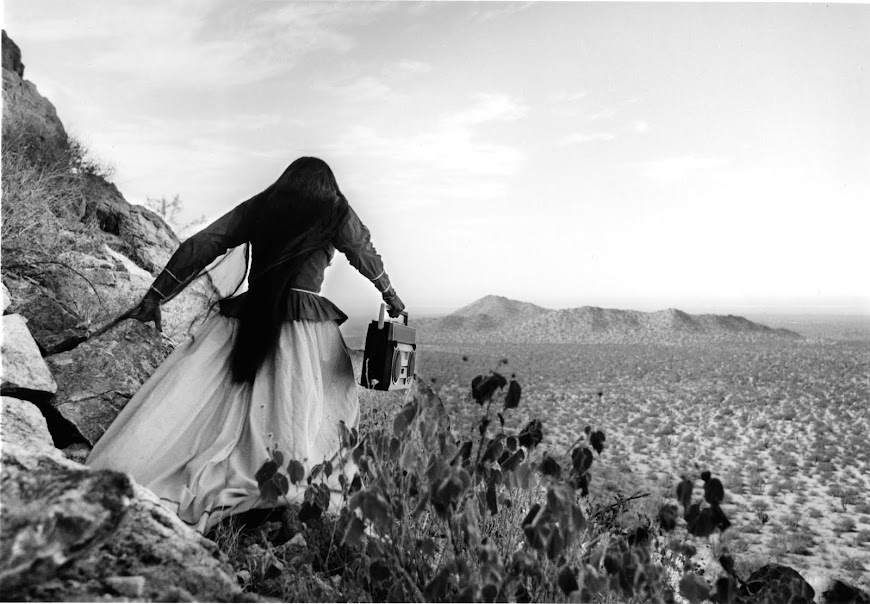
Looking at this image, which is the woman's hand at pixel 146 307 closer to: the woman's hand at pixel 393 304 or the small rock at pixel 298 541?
the woman's hand at pixel 393 304

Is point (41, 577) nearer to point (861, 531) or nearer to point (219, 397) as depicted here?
point (219, 397)

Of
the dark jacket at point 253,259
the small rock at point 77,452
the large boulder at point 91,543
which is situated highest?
the dark jacket at point 253,259

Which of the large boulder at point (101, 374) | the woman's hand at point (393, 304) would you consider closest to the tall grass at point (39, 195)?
the large boulder at point (101, 374)

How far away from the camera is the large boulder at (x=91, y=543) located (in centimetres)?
148

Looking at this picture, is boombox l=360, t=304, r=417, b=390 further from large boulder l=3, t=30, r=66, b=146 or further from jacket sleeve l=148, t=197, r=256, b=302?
large boulder l=3, t=30, r=66, b=146

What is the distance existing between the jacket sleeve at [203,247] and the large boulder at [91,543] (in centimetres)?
154

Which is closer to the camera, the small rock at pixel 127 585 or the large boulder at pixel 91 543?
the large boulder at pixel 91 543

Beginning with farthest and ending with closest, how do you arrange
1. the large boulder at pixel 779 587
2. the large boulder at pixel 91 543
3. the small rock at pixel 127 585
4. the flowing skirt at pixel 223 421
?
the flowing skirt at pixel 223 421
the large boulder at pixel 779 587
the small rock at pixel 127 585
the large boulder at pixel 91 543

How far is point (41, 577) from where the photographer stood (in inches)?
58.2

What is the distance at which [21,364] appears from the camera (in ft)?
10.7

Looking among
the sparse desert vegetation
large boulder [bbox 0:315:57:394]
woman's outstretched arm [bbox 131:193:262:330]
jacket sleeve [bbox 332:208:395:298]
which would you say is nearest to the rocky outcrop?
large boulder [bbox 0:315:57:394]

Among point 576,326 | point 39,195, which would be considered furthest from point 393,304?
point 576,326

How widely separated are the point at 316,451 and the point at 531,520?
1722 millimetres

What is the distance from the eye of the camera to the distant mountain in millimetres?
36406
